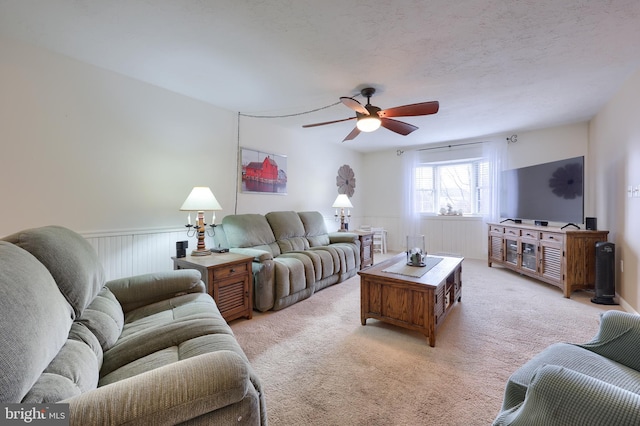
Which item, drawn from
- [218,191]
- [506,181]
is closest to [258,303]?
[218,191]

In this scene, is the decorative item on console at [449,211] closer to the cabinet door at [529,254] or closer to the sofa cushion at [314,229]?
the cabinet door at [529,254]

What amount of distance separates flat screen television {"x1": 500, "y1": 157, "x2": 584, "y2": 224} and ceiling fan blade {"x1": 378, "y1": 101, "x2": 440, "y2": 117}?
7.66 ft

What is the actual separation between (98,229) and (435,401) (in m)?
3.06

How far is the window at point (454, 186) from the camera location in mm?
5270

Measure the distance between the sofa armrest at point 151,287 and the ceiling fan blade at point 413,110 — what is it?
227cm

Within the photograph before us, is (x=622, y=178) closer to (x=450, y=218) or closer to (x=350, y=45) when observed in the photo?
(x=450, y=218)

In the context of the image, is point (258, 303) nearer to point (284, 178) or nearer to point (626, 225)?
point (284, 178)

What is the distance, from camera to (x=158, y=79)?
275 cm

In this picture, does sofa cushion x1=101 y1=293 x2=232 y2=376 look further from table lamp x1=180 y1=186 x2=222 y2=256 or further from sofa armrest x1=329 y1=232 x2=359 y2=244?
sofa armrest x1=329 y1=232 x2=359 y2=244

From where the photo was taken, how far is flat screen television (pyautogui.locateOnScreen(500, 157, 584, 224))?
11.3ft

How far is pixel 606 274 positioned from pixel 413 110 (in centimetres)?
288

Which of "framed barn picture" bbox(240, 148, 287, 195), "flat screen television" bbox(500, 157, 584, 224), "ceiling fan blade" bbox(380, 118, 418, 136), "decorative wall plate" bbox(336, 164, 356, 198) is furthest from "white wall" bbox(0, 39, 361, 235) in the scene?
"flat screen television" bbox(500, 157, 584, 224)

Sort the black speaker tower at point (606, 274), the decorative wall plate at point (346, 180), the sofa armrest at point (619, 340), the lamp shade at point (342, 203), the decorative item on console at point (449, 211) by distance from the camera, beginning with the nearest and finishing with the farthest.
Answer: the sofa armrest at point (619, 340) → the black speaker tower at point (606, 274) → the lamp shade at point (342, 203) → the decorative item on console at point (449, 211) → the decorative wall plate at point (346, 180)

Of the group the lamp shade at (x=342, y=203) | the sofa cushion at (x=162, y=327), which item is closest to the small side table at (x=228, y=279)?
the sofa cushion at (x=162, y=327)
